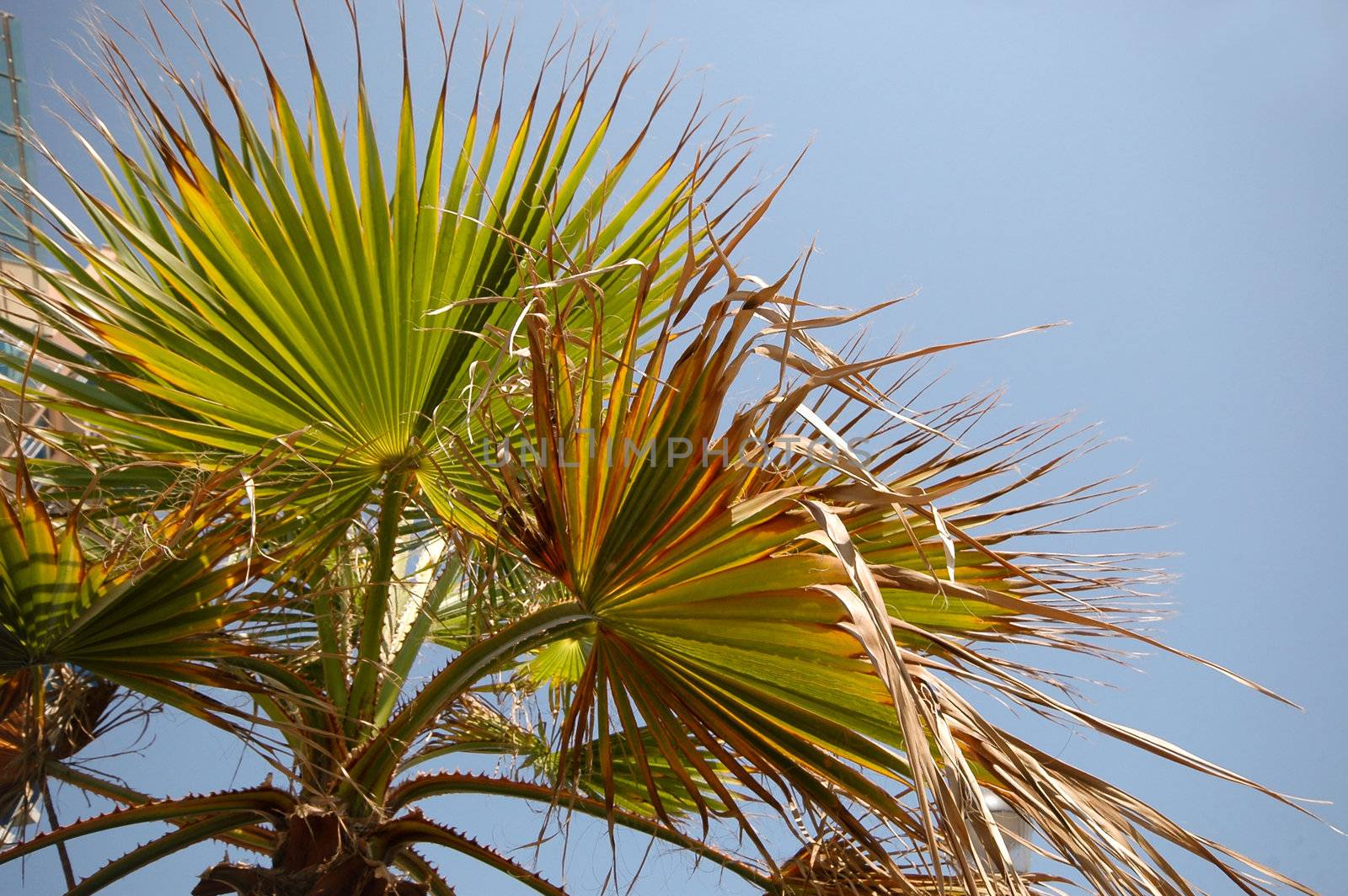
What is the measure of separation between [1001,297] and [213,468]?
12937 millimetres

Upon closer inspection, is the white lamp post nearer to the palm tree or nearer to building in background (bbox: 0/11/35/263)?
the palm tree

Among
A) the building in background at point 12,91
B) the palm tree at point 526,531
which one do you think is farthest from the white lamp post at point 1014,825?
the building in background at point 12,91

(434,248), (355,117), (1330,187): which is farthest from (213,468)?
(1330,187)

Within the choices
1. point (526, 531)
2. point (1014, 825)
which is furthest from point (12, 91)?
point (1014, 825)

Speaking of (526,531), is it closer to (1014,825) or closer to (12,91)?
(1014,825)

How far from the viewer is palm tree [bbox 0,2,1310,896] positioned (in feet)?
3.74

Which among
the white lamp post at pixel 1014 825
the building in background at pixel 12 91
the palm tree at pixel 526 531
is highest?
the building in background at pixel 12 91

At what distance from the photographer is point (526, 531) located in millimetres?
1288

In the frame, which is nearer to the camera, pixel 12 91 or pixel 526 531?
pixel 526 531

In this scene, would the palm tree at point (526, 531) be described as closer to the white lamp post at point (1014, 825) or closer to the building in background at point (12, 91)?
the white lamp post at point (1014, 825)

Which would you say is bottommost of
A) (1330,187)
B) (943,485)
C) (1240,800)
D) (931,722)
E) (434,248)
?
(1240,800)

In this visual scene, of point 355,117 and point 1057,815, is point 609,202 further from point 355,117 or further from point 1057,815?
point 1057,815

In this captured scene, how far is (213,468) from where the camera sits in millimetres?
1630

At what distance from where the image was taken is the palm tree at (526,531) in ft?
3.74
